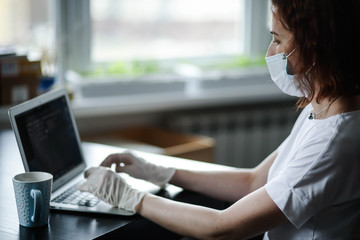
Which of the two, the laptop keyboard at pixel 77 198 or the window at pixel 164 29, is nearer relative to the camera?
the laptop keyboard at pixel 77 198

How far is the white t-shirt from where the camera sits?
1.21 metres

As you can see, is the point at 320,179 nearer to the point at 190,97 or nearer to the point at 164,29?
the point at 190,97

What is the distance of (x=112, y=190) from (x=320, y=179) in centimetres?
49

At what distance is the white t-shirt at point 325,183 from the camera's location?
47.8 inches

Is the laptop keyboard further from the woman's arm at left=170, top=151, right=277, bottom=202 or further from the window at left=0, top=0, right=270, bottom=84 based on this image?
the window at left=0, top=0, right=270, bottom=84

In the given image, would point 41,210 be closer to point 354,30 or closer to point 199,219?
point 199,219

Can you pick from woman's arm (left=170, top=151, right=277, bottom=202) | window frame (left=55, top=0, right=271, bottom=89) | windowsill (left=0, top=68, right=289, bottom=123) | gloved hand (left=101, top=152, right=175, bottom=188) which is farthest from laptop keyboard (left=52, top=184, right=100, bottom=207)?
window frame (left=55, top=0, right=271, bottom=89)

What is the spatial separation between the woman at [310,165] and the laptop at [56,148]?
54mm

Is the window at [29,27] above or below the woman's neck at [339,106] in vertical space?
above

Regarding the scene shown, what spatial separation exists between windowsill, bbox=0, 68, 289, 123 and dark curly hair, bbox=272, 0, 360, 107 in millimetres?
1406

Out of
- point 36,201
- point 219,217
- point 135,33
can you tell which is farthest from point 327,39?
point 135,33

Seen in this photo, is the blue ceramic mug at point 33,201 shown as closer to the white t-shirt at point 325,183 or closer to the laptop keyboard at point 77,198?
the laptop keyboard at point 77,198

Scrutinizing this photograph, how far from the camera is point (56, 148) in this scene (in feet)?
4.93

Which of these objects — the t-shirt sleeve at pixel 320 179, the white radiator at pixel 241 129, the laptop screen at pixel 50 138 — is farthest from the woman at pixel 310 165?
the white radiator at pixel 241 129
